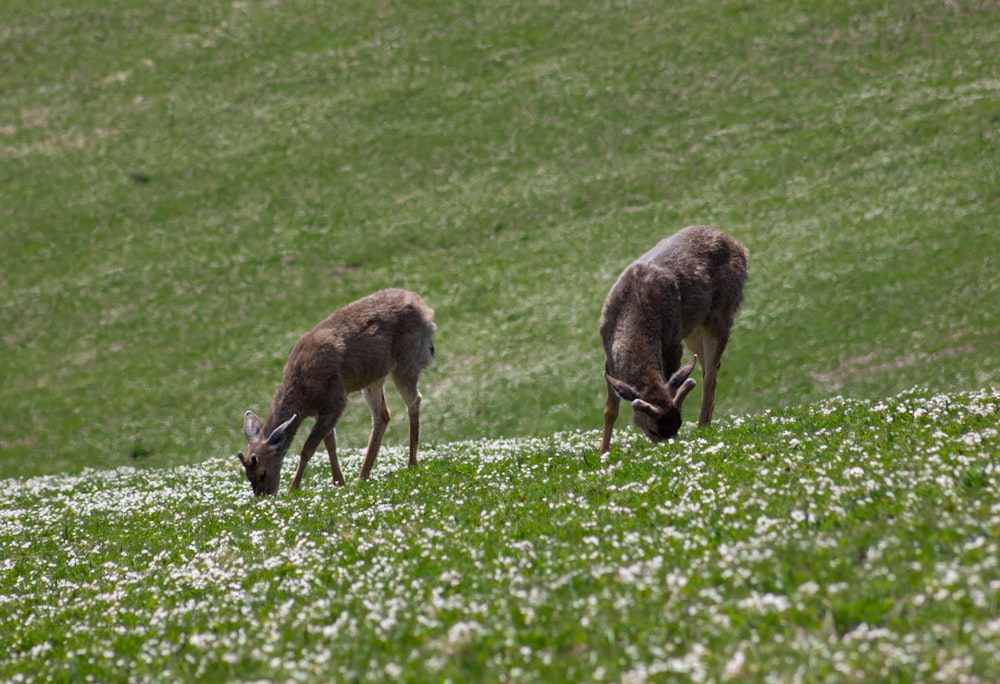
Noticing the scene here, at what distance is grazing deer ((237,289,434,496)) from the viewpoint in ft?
64.7

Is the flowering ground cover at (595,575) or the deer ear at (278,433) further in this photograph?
the deer ear at (278,433)

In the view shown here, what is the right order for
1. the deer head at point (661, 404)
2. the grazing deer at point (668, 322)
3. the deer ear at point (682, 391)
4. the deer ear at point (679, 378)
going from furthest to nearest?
the grazing deer at point (668, 322)
the deer ear at point (679, 378)
the deer head at point (661, 404)
the deer ear at point (682, 391)

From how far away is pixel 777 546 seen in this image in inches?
355

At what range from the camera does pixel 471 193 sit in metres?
52.1

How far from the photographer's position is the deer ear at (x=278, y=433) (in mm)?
19203

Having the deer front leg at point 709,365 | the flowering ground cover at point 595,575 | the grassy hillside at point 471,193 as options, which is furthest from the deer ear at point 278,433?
the grassy hillside at point 471,193

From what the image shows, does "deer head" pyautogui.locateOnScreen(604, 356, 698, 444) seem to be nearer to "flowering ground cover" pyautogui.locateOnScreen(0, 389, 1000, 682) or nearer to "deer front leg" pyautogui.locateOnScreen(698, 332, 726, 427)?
"flowering ground cover" pyautogui.locateOnScreen(0, 389, 1000, 682)

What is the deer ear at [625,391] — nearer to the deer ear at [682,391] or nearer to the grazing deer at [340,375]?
the deer ear at [682,391]

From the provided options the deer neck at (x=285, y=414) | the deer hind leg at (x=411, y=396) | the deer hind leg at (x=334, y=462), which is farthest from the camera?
the deer hind leg at (x=411, y=396)

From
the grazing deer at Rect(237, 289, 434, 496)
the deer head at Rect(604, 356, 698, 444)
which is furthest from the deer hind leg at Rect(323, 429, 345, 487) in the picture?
the deer head at Rect(604, 356, 698, 444)

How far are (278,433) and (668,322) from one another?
8386 mm

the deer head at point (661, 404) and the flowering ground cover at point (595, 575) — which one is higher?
the flowering ground cover at point (595, 575)

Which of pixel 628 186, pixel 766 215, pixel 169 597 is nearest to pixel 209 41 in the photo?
pixel 628 186

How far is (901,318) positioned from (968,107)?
18.5 m
